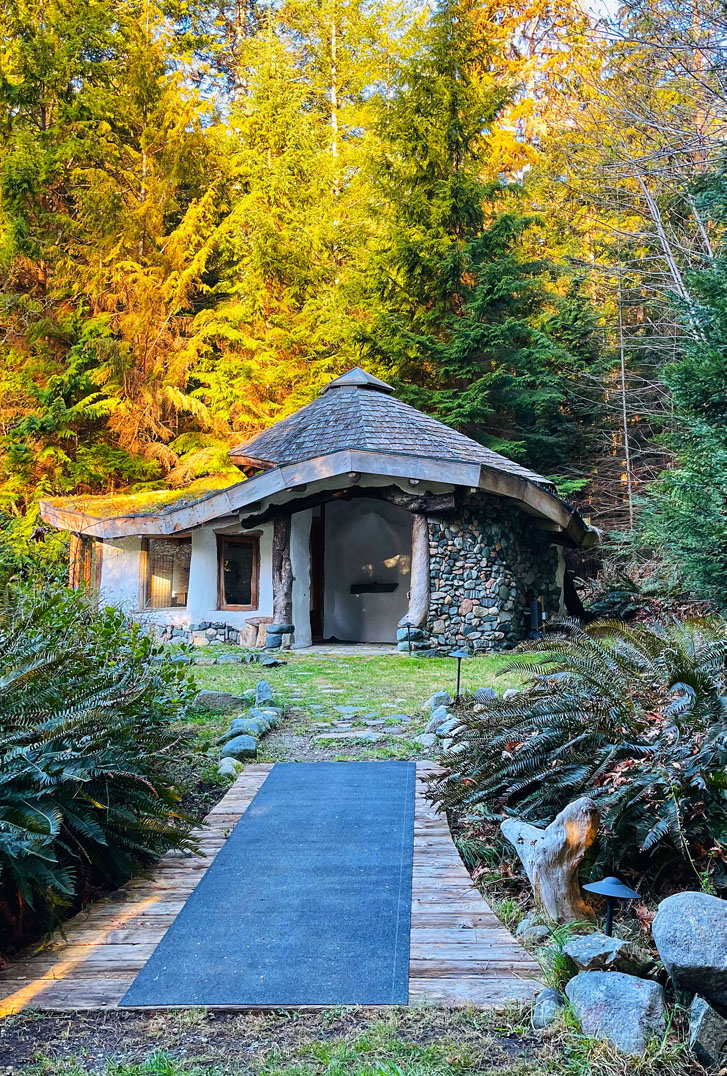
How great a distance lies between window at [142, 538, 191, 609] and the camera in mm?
13188

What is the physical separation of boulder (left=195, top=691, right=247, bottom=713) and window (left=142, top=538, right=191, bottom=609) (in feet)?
22.5

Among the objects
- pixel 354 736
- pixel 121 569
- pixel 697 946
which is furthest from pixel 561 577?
pixel 697 946

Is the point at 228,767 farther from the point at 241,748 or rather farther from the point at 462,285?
the point at 462,285

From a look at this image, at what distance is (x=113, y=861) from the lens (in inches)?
127

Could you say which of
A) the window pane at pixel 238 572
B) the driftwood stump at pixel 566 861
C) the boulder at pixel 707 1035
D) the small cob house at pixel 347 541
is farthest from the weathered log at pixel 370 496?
the boulder at pixel 707 1035

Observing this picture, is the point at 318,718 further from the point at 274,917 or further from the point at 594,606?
the point at 594,606

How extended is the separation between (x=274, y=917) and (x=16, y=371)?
687 inches

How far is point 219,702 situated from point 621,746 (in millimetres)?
3992

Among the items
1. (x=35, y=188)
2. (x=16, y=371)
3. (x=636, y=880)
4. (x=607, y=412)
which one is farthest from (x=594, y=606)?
(x=35, y=188)

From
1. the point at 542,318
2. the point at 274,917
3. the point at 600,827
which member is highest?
the point at 542,318

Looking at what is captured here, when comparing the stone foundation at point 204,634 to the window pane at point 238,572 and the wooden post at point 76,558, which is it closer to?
the window pane at point 238,572

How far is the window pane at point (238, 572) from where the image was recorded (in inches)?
486

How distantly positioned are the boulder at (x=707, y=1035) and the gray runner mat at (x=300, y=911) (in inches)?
31.2

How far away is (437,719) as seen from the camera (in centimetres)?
560
